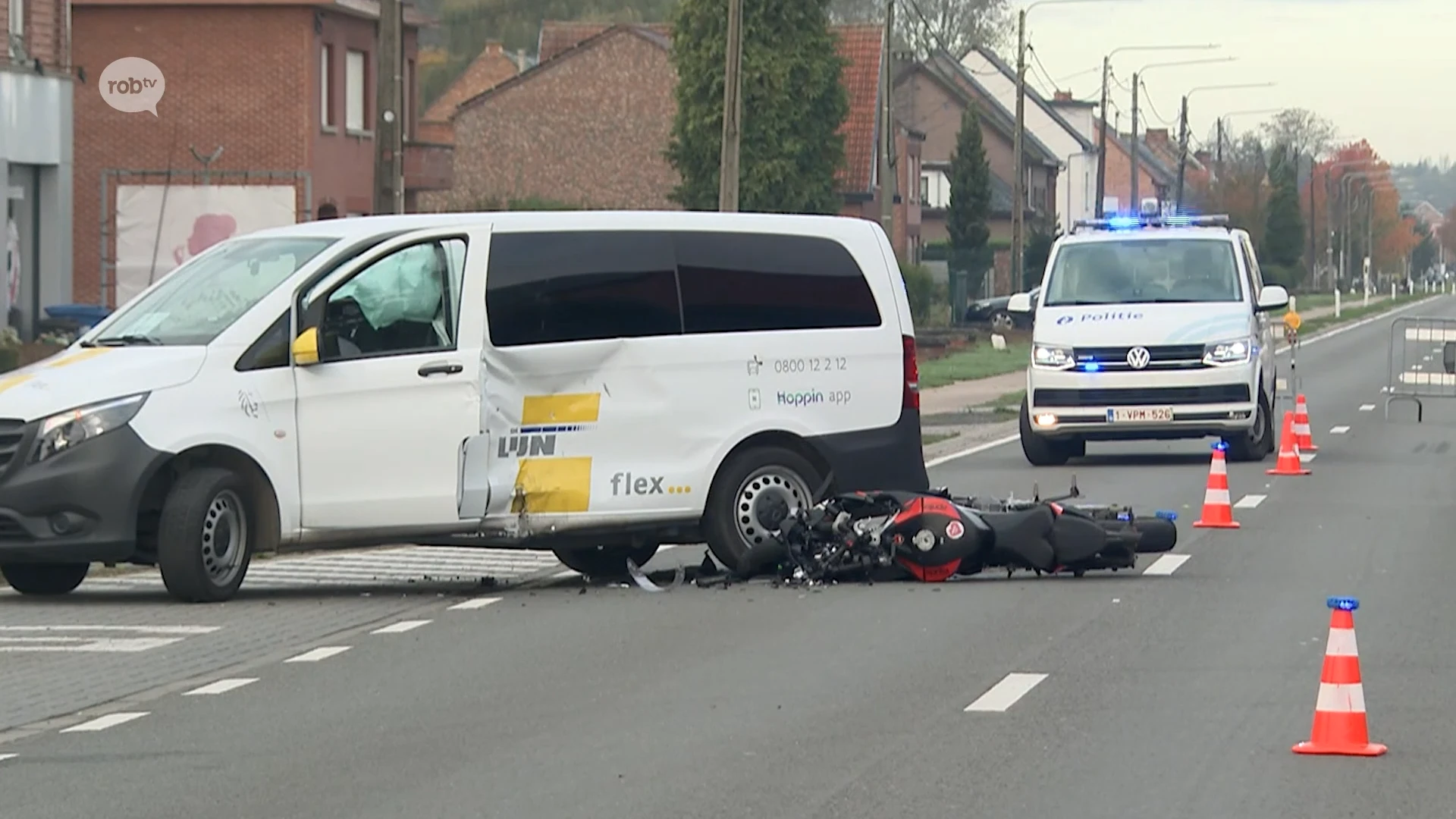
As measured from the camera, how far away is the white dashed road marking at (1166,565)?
1455 centimetres

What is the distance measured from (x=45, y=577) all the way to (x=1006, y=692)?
626cm

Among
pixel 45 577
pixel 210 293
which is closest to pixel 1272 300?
pixel 210 293

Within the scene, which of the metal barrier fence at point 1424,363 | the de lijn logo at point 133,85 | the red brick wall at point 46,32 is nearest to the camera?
the metal barrier fence at point 1424,363

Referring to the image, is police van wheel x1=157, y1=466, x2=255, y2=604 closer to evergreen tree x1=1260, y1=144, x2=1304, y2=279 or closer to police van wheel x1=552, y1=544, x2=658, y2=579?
police van wheel x1=552, y1=544, x2=658, y2=579

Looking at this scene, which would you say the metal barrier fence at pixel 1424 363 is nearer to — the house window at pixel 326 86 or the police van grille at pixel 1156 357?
the police van grille at pixel 1156 357

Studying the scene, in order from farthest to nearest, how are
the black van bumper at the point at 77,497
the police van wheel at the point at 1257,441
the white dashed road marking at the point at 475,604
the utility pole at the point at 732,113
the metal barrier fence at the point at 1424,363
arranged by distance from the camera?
1. the metal barrier fence at the point at 1424,363
2. the utility pole at the point at 732,113
3. the police van wheel at the point at 1257,441
4. the white dashed road marking at the point at 475,604
5. the black van bumper at the point at 77,497

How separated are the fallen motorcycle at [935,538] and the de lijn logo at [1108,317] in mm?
9219

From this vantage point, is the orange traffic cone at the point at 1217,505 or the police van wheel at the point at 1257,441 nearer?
the orange traffic cone at the point at 1217,505

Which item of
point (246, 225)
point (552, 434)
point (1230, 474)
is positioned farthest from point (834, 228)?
point (246, 225)

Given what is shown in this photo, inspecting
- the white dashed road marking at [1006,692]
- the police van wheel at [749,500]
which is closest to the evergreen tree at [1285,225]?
the police van wheel at [749,500]

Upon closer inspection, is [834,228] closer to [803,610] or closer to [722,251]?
[722,251]

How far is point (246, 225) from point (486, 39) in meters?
52.8

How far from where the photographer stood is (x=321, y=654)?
38.2 ft

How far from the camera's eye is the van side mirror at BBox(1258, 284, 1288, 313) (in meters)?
23.6
